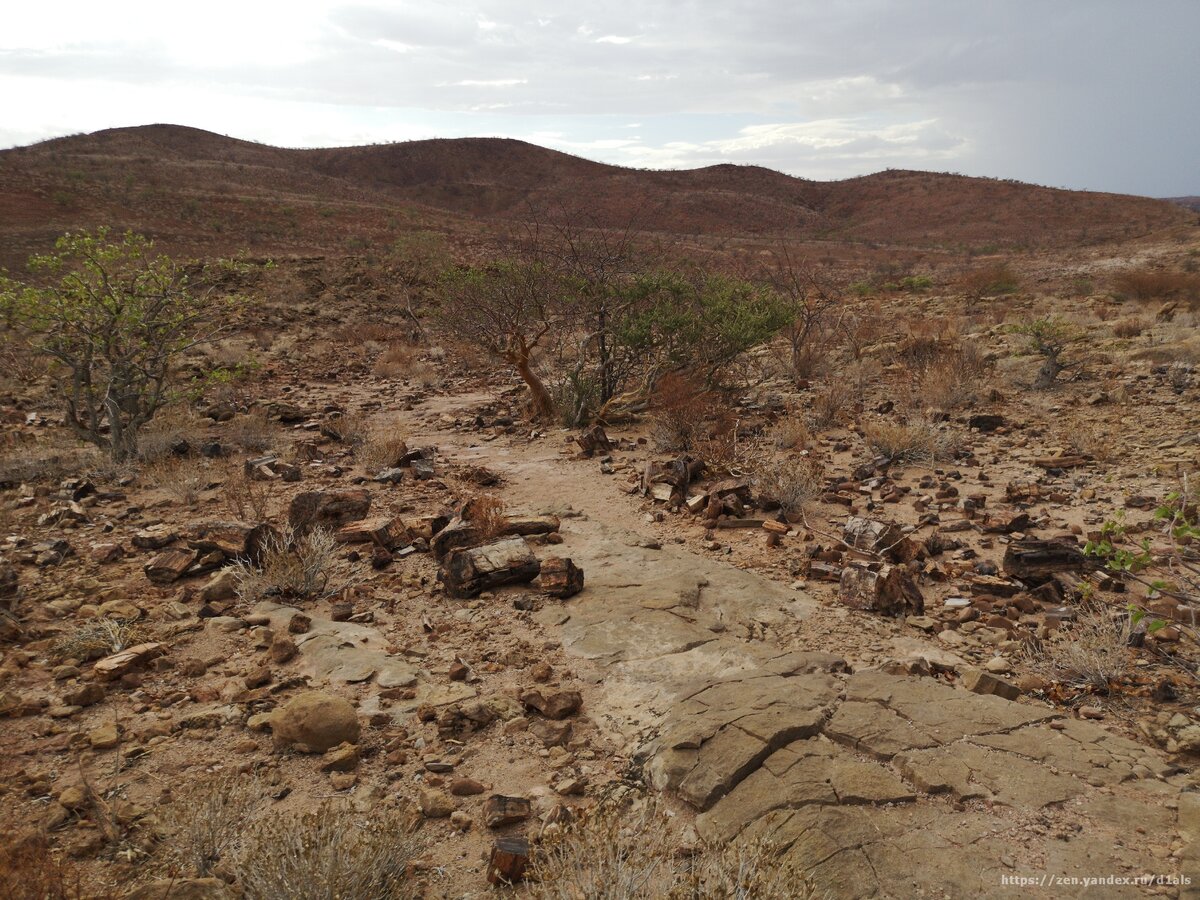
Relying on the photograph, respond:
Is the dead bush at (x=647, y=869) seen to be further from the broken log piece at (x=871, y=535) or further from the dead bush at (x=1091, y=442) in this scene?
the dead bush at (x=1091, y=442)

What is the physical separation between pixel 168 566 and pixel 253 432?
14.2ft

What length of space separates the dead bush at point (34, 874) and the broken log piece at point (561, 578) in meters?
2.72

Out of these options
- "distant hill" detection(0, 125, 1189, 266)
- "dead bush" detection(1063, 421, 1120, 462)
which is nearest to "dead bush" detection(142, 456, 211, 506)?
"dead bush" detection(1063, 421, 1120, 462)

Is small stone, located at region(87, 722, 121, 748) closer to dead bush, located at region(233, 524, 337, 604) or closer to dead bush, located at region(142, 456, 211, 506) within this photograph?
dead bush, located at region(233, 524, 337, 604)

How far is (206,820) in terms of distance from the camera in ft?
7.72

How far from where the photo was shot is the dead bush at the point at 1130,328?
1195 centimetres

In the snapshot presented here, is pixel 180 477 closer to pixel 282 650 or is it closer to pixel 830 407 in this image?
pixel 282 650

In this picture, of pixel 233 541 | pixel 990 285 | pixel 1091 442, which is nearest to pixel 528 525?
pixel 233 541

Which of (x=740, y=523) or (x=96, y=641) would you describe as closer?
(x=96, y=641)

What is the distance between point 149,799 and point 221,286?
779 inches

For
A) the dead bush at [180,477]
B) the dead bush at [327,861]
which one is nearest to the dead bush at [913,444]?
the dead bush at [327,861]

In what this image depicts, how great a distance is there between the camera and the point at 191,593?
4531 mm

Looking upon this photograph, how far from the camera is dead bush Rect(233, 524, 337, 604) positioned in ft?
15.0

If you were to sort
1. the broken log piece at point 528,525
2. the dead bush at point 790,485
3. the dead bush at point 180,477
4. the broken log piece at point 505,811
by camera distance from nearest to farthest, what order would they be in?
1. the broken log piece at point 505,811
2. the broken log piece at point 528,525
3. the dead bush at point 790,485
4. the dead bush at point 180,477
